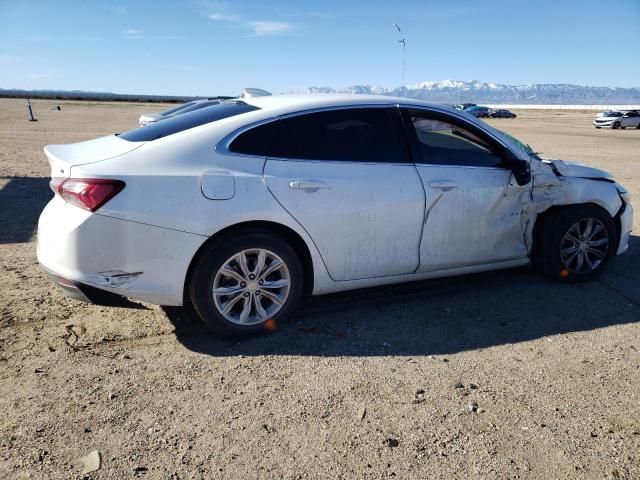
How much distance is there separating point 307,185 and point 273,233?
1.32 ft

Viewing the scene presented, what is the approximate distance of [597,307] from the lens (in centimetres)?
438

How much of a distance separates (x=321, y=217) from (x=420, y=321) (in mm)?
1137

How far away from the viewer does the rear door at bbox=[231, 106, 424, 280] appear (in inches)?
144

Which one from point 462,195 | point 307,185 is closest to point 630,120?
point 462,195

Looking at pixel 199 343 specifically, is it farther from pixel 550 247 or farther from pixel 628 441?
pixel 550 247

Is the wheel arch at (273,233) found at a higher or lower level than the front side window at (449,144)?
lower

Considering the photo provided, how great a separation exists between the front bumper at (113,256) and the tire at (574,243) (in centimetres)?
303

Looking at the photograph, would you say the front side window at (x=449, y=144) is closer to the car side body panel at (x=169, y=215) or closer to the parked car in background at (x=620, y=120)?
the car side body panel at (x=169, y=215)

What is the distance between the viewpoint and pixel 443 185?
4.07 metres

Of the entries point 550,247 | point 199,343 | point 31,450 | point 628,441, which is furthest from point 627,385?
point 31,450

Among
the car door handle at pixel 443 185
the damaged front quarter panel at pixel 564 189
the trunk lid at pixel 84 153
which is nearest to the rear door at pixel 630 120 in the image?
the damaged front quarter panel at pixel 564 189

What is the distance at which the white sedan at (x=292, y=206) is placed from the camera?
10.9 ft

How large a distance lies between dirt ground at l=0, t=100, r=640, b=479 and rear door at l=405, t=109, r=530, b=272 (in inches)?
17.5

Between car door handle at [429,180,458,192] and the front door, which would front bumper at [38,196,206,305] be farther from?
car door handle at [429,180,458,192]
